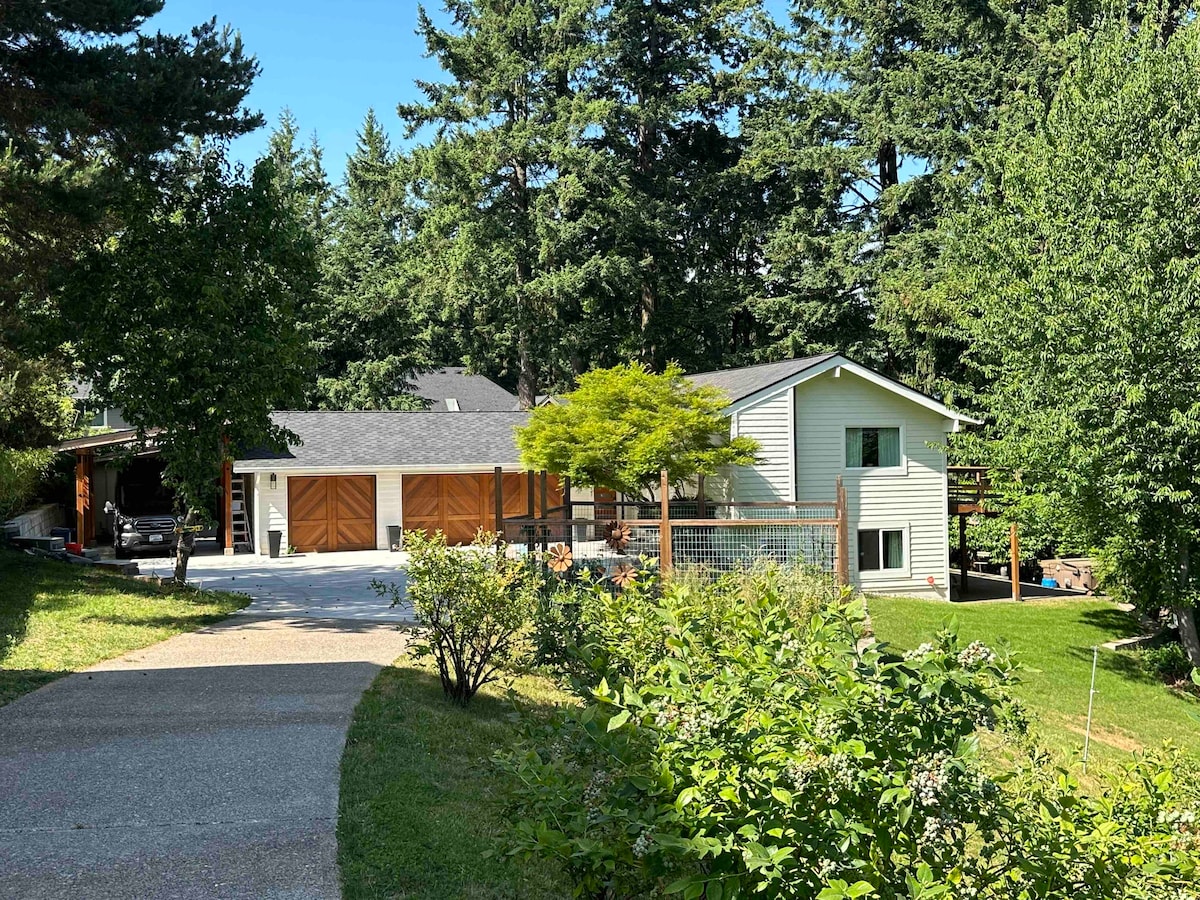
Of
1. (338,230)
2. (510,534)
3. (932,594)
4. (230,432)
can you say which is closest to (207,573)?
(230,432)

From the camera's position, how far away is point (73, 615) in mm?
13742

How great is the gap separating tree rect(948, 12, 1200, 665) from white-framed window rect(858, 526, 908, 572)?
4349 mm

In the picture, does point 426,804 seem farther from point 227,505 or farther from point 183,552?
point 227,505

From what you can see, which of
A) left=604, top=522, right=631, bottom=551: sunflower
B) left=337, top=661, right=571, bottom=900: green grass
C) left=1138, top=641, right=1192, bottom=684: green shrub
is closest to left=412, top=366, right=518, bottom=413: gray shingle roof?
left=1138, top=641, right=1192, bottom=684: green shrub

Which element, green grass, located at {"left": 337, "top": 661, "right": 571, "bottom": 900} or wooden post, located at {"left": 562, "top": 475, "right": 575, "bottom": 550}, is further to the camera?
wooden post, located at {"left": 562, "top": 475, "right": 575, "bottom": 550}

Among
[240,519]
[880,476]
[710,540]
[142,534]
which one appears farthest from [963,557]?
[142,534]

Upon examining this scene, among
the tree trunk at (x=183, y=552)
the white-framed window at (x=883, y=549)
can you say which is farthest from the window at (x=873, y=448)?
the tree trunk at (x=183, y=552)

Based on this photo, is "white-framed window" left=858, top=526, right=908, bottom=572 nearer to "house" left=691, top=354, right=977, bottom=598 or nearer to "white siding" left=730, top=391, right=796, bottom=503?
"house" left=691, top=354, right=977, bottom=598

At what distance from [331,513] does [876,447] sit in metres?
14.5

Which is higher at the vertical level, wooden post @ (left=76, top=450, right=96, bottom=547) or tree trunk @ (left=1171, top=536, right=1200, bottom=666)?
wooden post @ (left=76, top=450, right=96, bottom=547)

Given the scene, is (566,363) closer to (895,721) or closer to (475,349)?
(475,349)

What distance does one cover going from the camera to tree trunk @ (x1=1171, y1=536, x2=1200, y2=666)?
54.0 feet

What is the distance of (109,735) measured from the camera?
7.84 metres

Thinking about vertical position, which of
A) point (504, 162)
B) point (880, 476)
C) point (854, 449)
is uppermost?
point (504, 162)
